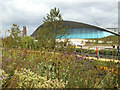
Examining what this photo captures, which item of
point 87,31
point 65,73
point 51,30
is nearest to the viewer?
point 65,73

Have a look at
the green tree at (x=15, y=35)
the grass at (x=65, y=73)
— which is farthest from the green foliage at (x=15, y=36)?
the grass at (x=65, y=73)

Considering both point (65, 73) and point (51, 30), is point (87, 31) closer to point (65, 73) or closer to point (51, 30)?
point (51, 30)

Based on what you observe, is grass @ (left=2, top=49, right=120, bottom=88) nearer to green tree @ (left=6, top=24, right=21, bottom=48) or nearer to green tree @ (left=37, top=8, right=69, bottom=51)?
green tree @ (left=37, top=8, right=69, bottom=51)

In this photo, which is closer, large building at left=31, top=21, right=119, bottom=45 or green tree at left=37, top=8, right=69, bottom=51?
green tree at left=37, top=8, right=69, bottom=51

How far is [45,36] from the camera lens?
12.7 meters

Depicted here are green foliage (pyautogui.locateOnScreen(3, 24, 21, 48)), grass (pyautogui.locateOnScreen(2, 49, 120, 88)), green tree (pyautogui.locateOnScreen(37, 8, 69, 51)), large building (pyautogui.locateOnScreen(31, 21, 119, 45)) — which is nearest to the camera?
grass (pyautogui.locateOnScreen(2, 49, 120, 88))

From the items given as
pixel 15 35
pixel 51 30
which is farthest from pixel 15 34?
pixel 51 30

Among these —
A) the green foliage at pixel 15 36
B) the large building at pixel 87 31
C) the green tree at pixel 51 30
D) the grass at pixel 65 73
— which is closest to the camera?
the grass at pixel 65 73

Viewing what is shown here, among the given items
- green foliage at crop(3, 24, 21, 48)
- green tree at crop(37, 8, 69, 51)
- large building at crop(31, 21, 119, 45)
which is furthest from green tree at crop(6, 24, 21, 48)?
large building at crop(31, 21, 119, 45)

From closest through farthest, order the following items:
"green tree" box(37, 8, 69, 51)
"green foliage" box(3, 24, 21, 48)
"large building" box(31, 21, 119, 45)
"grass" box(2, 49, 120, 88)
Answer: "grass" box(2, 49, 120, 88) → "green tree" box(37, 8, 69, 51) → "green foliage" box(3, 24, 21, 48) → "large building" box(31, 21, 119, 45)

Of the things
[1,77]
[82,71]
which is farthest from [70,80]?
[1,77]

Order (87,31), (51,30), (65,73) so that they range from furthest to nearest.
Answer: (87,31) < (51,30) < (65,73)

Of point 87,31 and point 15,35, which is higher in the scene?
point 87,31

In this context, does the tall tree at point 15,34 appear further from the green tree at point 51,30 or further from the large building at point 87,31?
the large building at point 87,31
